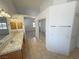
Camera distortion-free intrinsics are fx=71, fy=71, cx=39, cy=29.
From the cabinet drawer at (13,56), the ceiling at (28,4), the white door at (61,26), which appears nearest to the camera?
the cabinet drawer at (13,56)

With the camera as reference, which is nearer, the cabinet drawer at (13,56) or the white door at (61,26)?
the cabinet drawer at (13,56)

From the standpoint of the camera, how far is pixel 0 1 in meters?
2.29

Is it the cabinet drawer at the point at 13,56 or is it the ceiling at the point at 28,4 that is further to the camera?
the ceiling at the point at 28,4

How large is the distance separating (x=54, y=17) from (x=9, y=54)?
2583 millimetres

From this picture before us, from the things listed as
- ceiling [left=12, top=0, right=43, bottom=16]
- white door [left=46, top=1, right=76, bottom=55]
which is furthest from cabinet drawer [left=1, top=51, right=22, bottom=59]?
ceiling [left=12, top=0, right=43, bottom=16]

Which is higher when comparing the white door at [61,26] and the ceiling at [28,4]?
the ceiling at [28,4]

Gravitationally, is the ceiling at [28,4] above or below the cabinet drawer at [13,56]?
above

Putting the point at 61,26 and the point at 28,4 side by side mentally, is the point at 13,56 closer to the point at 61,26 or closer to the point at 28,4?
the point at 61,26

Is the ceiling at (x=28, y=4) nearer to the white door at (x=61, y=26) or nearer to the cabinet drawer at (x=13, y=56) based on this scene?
the white door at (x=61, y=26)

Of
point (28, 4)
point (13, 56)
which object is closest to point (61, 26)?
point (13, 56)

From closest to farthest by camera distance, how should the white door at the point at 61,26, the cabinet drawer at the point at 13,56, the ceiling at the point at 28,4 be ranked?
the cabinet drawer at the point at 13,56 < the white door at the point at 61,26 < the ceiling at the point at 28,4

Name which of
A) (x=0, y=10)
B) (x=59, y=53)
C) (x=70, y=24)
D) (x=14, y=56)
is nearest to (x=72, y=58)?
(x=59, y=53)

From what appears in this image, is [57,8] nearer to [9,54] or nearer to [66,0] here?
[66,0]

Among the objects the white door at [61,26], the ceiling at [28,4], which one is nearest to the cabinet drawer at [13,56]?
the white door at [61,26]
